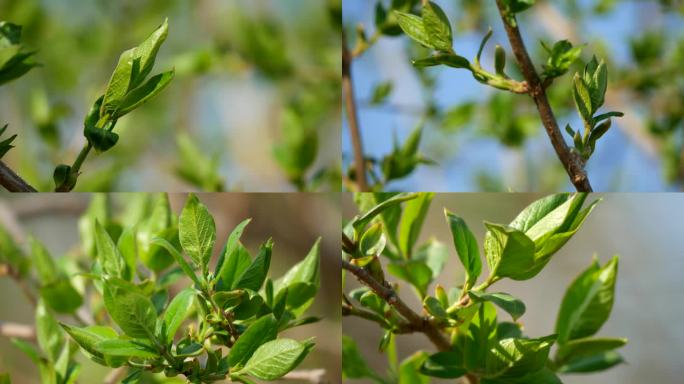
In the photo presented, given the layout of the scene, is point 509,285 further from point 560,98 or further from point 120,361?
point 560,98

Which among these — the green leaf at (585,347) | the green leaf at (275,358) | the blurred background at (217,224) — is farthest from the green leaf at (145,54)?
the blurred background at (217,224)

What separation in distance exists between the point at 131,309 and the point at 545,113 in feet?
0.54

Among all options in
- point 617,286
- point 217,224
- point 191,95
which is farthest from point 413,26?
point 191,95

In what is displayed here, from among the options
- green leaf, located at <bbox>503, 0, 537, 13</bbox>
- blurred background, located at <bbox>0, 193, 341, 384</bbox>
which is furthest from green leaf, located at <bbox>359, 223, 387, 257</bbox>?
blurred background, located at <bbox>0, 193, 341, 384</bbox>

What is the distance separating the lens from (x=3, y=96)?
1693mm

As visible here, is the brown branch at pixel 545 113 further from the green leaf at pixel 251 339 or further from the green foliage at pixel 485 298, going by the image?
the green leaf at pixel 251 339

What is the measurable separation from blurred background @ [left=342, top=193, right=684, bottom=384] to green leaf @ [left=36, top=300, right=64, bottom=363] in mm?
141

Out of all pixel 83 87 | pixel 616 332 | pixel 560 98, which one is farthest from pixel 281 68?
pixel 83 87

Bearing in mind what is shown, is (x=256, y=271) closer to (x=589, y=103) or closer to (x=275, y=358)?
(x=275, y=358)

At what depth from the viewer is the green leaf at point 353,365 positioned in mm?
326

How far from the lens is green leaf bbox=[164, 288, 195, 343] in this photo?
0.23 metres

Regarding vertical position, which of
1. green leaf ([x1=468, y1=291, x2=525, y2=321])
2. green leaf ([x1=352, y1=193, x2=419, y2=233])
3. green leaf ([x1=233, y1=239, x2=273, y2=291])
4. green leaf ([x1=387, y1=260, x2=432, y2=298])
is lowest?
green leaf ([x1=468, y1=291, x2=525, y2=321])

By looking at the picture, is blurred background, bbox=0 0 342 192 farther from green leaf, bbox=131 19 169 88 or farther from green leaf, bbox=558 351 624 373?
green leaf, bbox=558 351 624 373

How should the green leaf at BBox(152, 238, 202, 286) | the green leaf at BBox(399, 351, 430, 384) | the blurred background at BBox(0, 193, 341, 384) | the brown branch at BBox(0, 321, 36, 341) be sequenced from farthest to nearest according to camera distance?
1. the blurred background at BBox(0, 193, 341, 384)
2. the brown branch at BBox(0, 321, 36, 341)
3. the green leaf at BBox(399, 351, 430, 384)
4. the green leaf at BBox(152, 238, 202, 286)
